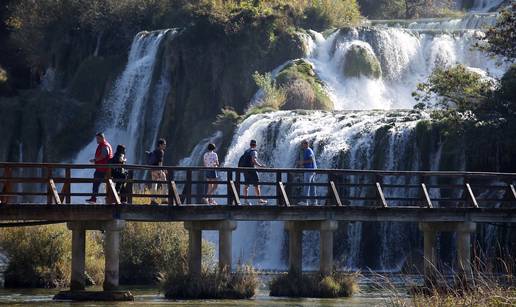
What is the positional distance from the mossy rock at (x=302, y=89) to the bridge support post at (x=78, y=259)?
30.6 metres

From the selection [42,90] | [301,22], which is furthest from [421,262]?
[42,90]

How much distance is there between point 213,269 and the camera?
40781 millimetres

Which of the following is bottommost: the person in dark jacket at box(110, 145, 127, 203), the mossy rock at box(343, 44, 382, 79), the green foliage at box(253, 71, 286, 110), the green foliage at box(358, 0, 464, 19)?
the person in dark jacket at box(110, 145, 127, 203)

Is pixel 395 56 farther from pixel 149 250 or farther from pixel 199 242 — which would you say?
pixel 199 242

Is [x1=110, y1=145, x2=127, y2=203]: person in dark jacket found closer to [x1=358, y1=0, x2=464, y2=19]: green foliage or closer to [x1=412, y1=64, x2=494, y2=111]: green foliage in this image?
[x1=412, y1=64, x2=494, y2=111]: green foliage

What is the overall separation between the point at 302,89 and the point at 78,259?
108 feet

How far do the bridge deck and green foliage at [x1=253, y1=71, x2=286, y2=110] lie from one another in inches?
1073

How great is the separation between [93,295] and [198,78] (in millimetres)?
38988

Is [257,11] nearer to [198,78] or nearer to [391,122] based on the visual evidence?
[198,78]

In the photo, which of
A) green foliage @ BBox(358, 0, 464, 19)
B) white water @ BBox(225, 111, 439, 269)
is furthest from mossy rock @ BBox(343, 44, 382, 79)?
green foliage @ BBox(358, 0, 464, 19)

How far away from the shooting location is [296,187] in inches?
2245

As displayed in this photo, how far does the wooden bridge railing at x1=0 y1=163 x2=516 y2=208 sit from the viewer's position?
123ft

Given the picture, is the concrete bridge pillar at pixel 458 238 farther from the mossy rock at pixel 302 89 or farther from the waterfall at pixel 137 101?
the waterfall at pixel 137 101

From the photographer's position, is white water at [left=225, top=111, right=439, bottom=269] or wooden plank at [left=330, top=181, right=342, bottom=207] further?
white water at [left=225, top=111, right=439, bottom=269]
